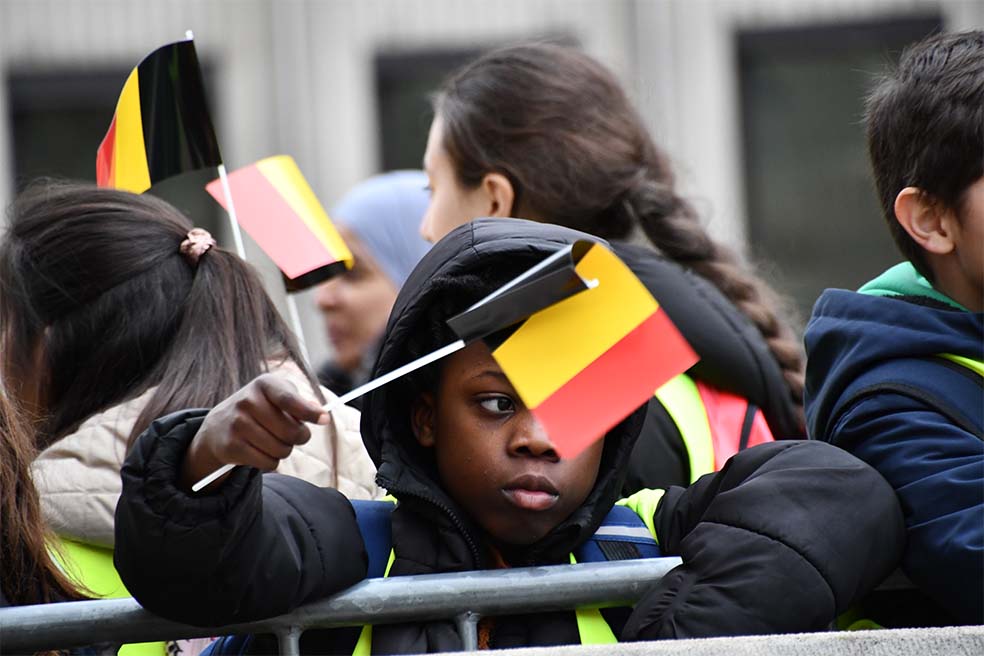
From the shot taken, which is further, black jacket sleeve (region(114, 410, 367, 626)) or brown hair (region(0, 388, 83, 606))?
brown hair (region(0, 388, 83, 606))

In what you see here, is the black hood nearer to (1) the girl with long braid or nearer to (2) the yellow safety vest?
(2) the yellow safety vest

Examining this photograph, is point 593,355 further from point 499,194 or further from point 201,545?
point 499,194

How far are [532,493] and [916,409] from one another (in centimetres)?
59

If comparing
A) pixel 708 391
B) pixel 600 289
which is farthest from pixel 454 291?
pixel 708 391

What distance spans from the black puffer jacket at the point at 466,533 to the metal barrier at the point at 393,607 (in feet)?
0.12

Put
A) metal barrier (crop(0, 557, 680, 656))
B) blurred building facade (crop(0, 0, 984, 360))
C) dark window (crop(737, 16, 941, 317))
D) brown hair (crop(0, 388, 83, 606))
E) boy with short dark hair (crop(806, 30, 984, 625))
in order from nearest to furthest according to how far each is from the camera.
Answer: metal barrier (crop(0, 557, 680, 656))
boy with short dark hair (crop(806, 30, 984, 625))
brown hair (crop(0, 388, 83, 606))
blurred building facade (crop(0, 0, 984, 360))
dark window (crop(737, 16, 941, 317))

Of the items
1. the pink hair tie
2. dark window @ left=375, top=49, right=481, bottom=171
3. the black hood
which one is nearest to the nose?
the black hood

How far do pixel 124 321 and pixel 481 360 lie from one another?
907 mm

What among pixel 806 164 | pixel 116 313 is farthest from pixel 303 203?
pixel 806 164

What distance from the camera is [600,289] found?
207 cm

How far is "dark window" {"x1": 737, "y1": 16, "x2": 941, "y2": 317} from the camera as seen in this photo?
36.1ft

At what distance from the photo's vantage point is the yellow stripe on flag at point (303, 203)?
3363 mm

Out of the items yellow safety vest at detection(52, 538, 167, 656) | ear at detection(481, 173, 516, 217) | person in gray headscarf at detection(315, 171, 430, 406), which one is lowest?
person in gray headscarf at detection(315, 171, 430, 406)

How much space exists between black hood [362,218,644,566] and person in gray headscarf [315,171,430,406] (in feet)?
10.5
